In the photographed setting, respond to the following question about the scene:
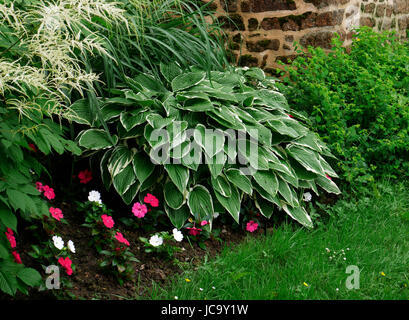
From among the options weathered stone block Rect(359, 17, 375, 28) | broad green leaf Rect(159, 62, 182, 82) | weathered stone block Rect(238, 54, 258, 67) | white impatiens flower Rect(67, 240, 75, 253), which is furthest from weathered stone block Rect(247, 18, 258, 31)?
white impatiens flower Rect(67, 240, 75, 253)

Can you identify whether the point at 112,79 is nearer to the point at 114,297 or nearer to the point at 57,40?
the point at 57,40

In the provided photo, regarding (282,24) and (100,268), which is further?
(282,24)

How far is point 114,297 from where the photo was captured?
7.93ft

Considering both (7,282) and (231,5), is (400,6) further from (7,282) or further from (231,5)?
(7,282)

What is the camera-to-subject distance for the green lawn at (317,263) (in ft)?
8.32

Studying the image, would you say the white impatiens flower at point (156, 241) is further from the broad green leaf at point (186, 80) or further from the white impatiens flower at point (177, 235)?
the broad green leaf at point (186, 80)

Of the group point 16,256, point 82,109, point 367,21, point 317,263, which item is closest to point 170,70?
point 82,109

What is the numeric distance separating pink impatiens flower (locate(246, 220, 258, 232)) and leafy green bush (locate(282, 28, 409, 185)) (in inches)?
35.4

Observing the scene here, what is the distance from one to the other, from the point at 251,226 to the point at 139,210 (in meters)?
0.78

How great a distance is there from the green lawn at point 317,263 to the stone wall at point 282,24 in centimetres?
197

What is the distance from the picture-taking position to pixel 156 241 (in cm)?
275

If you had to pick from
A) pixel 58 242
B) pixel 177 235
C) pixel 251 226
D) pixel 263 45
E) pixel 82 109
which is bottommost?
pixel 251 226

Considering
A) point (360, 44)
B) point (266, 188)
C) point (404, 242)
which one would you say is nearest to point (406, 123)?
point (360, 44)

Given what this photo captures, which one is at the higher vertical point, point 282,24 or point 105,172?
point 282,24
